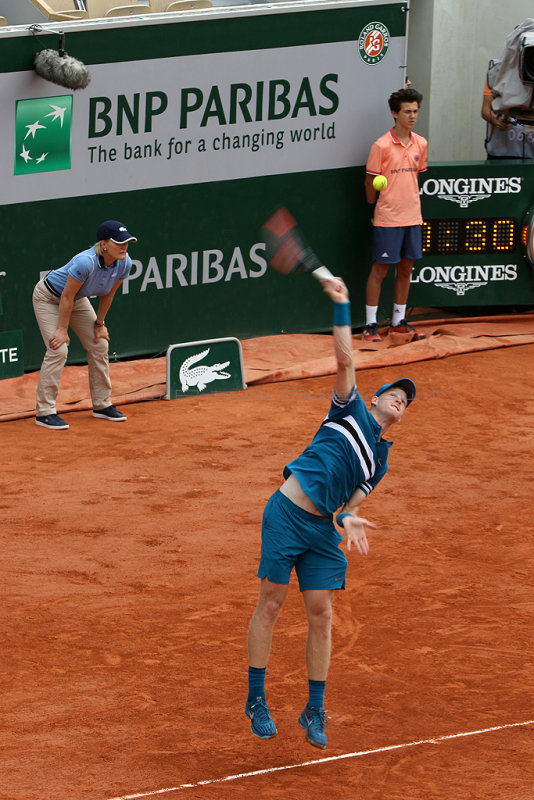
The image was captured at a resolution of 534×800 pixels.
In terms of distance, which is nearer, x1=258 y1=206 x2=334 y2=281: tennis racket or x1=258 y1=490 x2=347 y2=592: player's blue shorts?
x1=258 y1=490 x2=347 y2=592: player's blue shorts

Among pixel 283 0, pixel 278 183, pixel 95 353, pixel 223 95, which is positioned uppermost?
pixel 283 0

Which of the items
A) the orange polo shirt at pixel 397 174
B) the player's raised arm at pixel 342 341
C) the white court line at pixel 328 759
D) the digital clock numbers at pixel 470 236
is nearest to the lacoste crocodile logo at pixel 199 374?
the orange polo shirt at pixel 397 174

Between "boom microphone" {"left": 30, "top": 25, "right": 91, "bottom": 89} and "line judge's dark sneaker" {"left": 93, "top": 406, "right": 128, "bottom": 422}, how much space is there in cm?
310

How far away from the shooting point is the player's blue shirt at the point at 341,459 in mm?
5449

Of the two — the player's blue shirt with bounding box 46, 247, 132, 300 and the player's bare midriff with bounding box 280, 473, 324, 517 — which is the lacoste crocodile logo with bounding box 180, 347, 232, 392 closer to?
the player's blue shirt with bounding box 46, 247, 132, 300

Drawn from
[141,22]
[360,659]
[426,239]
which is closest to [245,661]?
[360,659]

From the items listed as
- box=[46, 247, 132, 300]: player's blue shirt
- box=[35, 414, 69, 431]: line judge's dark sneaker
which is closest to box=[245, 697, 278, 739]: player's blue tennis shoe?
box=[46, 247, 132, 300]: player's blue shirt

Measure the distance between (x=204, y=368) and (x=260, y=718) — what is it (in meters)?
6.61

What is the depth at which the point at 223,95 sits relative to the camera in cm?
1243

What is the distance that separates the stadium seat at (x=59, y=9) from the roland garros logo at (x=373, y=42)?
311 cm

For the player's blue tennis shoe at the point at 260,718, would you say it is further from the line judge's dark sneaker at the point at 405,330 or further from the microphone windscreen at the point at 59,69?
the line judge's dark sneaker at the point at 405,330

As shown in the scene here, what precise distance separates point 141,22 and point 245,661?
24.7 feet

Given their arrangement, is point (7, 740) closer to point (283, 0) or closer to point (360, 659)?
point (360, 659)

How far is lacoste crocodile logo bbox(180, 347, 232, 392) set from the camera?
11734 mm
